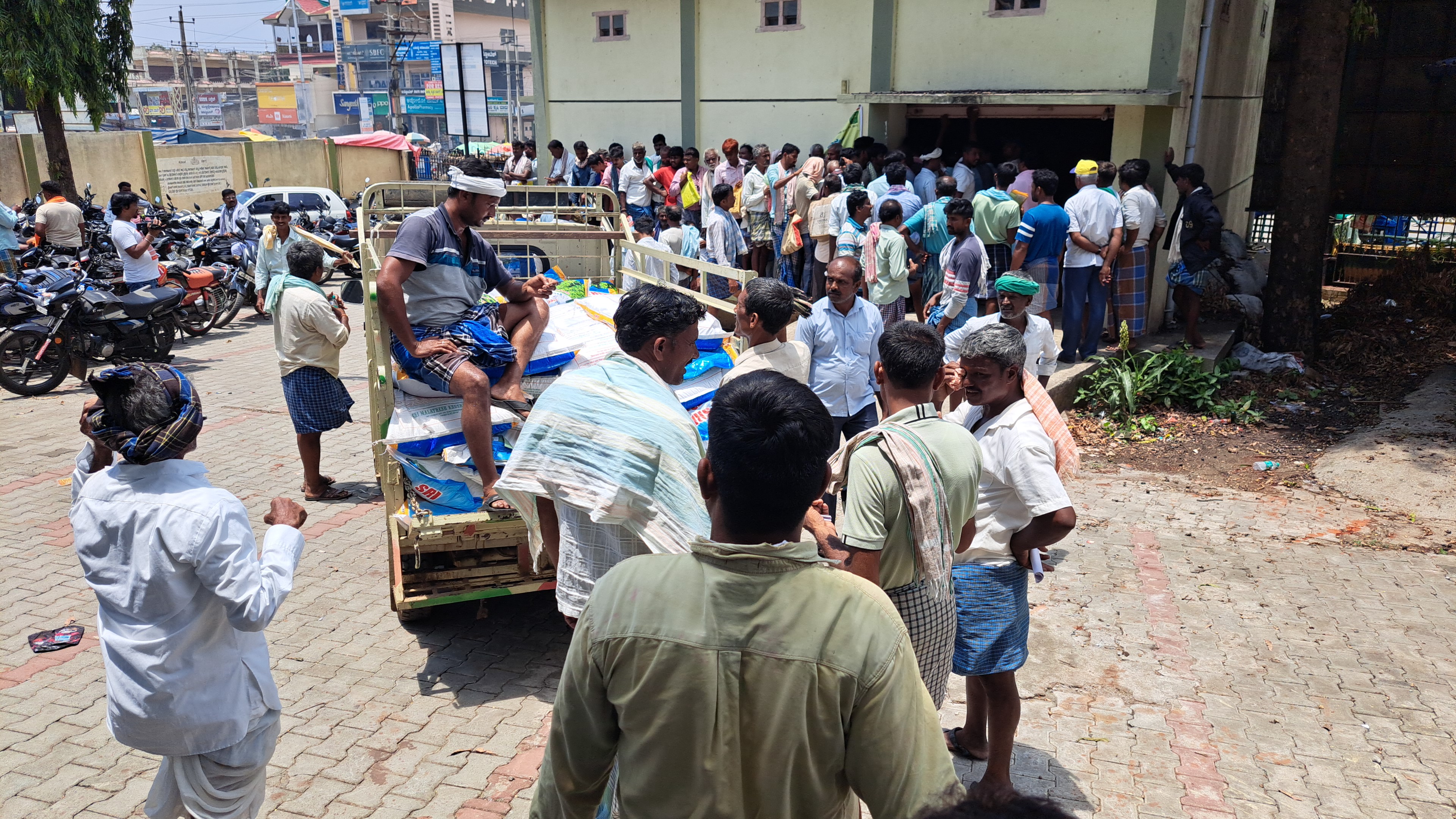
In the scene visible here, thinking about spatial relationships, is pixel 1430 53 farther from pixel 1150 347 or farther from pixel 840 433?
pixel 840 433

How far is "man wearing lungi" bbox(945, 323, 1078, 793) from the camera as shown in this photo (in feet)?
10.5

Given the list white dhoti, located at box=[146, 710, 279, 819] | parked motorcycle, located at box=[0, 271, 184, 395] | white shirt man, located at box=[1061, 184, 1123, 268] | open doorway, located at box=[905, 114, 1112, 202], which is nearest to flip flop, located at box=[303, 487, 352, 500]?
parked motorcycle, located at box=[0, 271, 184, 395]

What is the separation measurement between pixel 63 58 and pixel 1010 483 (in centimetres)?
1771

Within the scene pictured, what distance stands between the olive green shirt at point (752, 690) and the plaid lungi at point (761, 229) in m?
11.1

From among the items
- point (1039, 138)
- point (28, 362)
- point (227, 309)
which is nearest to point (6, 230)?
point (227, 309)

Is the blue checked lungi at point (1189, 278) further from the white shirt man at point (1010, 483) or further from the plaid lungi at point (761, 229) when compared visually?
the white shirt man at point (1010, 483)

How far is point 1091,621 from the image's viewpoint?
5.13 m

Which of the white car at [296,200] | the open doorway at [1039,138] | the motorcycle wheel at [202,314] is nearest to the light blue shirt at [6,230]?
the motorcycle wheel at [202,314]

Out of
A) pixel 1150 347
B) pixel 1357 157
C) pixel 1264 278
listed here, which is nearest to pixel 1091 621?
pixel 1150 347

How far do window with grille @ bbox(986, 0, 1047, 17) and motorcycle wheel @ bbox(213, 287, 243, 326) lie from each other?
10.5 metres

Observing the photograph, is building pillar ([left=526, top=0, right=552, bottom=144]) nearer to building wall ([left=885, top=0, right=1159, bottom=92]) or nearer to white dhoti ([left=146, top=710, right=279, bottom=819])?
building wall ([left=885, top=0, right=1159, bottom=92])

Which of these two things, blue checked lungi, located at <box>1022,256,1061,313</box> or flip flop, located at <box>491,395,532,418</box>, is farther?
blue checked lungi, located at <box>1022,256,1061,313</box>

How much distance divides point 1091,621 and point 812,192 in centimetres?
709

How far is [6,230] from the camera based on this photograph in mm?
11703
